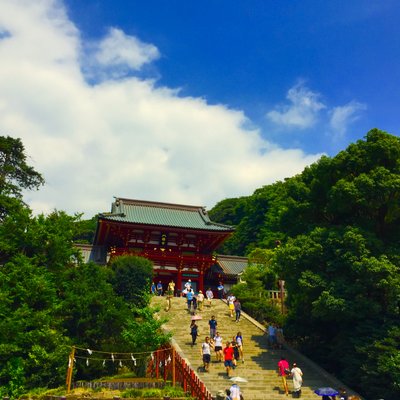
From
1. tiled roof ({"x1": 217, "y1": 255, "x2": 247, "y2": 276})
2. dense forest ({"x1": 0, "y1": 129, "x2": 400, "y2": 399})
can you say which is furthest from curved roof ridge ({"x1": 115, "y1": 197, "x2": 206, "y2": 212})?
dense forest ({"x1": 0, "y1": 129, "x2": 400, "y2": 399})

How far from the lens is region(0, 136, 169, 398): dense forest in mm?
14711

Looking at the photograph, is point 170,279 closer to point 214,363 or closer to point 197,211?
point 197,211

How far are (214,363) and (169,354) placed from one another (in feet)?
7.15

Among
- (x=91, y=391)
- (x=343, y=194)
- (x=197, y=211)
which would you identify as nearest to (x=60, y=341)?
(x=91, y=391)

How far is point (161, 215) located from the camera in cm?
3638

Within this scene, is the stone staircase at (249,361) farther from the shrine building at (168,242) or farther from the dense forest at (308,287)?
the shrine building at (168,242)

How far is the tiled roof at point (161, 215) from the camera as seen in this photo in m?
33.2

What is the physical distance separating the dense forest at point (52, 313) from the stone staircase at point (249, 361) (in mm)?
2081

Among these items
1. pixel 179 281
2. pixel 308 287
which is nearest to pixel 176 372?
pixel 308 287

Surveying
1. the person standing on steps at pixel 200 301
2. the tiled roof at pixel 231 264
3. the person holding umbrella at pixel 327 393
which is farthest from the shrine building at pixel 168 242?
the person holding umbrella at pixel 327 393

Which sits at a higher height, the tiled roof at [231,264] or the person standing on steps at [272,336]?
the tiled roof at [231,264]

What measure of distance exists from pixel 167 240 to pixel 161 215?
10.3 ft

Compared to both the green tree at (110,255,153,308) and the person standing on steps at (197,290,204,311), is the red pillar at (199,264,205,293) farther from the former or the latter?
the green tree at (110,255,153,308)

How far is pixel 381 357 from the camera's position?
14.7m
